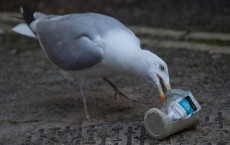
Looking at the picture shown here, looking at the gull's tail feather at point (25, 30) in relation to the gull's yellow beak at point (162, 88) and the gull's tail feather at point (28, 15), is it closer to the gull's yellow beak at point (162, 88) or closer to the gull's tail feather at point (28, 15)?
the gull's tail feather at point (28, 15)

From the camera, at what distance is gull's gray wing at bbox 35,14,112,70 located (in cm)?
347

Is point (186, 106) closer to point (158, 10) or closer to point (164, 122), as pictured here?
point (164, 122)

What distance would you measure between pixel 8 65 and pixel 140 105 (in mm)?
1733

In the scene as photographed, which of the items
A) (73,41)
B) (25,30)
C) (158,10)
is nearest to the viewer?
(73,41)

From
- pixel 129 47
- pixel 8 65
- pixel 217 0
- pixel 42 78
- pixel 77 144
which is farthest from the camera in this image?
pixel 217 0

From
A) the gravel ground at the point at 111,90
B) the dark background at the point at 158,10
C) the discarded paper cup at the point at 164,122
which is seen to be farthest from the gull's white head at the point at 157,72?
the dark background at the point at 158,10

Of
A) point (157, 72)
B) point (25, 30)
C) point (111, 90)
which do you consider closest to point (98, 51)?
point (157, 72)

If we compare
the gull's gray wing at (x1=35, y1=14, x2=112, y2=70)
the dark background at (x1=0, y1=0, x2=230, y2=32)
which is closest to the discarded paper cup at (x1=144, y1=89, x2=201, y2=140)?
the gull's gray wing at (x1=35, y1=14, x2=112, y2=70)

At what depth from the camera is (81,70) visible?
3578 mm

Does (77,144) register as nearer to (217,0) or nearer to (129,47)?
(129,47)

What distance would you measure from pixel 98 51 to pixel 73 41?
24cm

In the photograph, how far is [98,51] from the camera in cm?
343

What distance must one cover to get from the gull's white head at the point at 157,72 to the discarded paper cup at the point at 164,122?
0.40 feet

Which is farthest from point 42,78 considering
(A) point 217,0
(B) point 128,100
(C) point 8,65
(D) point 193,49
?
(A) point 217,0
